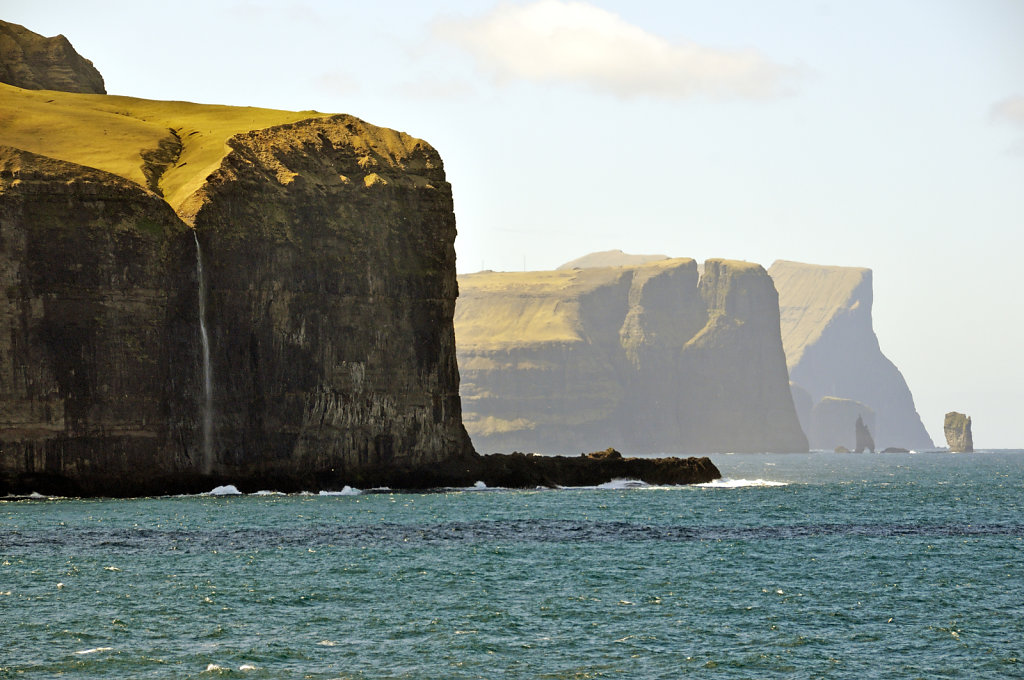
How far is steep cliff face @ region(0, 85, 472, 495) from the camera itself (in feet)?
258

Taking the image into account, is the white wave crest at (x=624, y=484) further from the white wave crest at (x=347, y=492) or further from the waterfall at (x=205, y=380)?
the waterfall at (x=205, y=380)

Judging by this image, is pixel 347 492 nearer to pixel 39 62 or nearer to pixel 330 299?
pixel 330 299

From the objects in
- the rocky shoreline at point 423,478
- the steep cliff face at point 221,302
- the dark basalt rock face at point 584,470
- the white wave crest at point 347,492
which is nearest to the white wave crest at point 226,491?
the rocky shoreline at point 423,478

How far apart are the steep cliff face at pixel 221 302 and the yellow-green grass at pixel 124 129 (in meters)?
0.25

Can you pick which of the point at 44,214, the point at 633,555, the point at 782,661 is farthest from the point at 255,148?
the point at 782,661

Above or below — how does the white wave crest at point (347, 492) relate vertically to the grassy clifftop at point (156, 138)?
below

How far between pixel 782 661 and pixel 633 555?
20722 millimetres

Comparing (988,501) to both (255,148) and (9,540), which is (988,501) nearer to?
(255,148)

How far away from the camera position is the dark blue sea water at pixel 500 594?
30453 millimetres

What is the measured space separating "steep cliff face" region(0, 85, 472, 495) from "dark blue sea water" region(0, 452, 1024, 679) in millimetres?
10061

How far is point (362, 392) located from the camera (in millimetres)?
90625

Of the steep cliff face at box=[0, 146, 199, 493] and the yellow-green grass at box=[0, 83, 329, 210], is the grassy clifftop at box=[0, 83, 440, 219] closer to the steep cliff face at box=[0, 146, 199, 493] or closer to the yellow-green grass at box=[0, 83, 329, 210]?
the yellow-green grass at box=[0, 83, 329, 210]

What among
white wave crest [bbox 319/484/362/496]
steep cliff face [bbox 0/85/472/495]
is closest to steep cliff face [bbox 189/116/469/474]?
steep cliff face [bbox 0/85/472/495]

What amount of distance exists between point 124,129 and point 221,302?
814 inches
